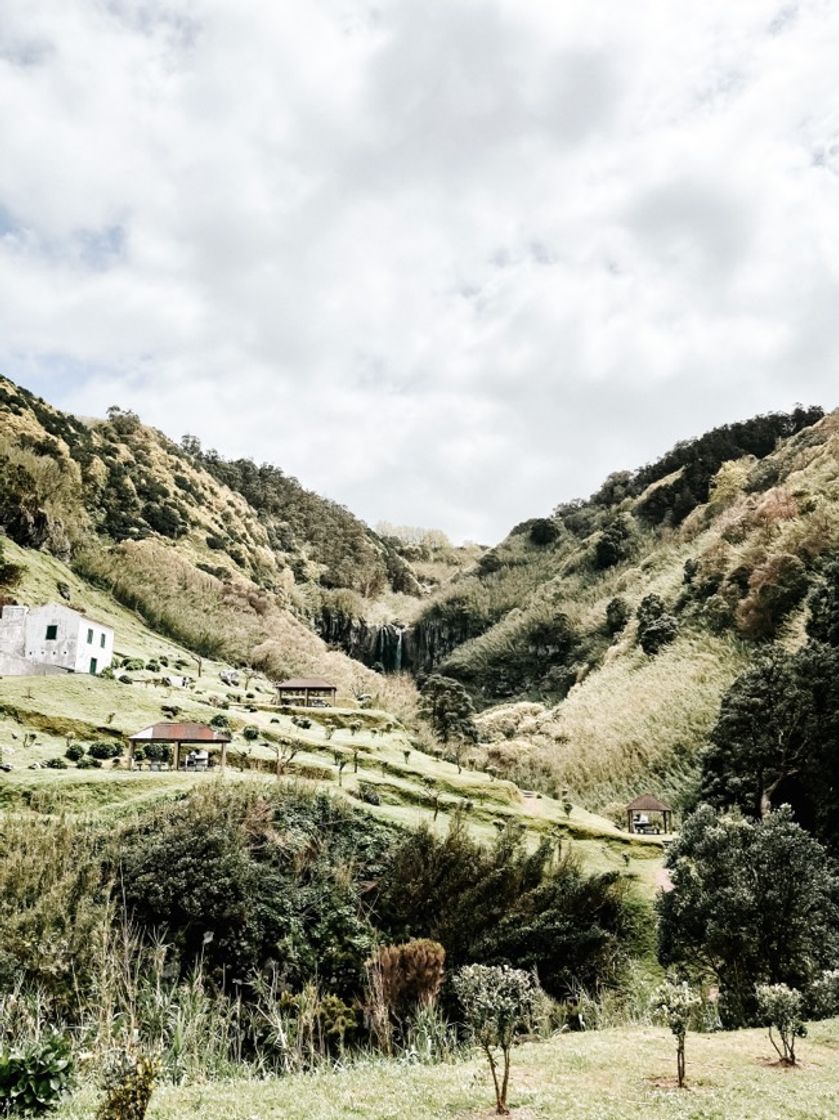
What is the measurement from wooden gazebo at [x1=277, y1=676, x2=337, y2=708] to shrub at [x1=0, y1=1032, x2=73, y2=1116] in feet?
136

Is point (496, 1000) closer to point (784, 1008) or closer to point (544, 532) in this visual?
point (784, 1008)

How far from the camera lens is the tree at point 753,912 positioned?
19.3 metres

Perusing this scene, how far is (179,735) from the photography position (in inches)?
1250

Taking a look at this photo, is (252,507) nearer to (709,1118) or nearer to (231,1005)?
(231,1005)

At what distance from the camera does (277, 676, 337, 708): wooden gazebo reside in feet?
171

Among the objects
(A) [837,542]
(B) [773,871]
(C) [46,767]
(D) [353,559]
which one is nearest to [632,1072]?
(B) [773,871]

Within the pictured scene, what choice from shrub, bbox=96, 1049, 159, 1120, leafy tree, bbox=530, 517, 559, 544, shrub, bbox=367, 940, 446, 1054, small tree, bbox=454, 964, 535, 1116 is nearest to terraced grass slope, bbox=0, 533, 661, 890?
shrub, bbox=367, 940, 446, 1054

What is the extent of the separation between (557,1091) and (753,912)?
10.3 metres

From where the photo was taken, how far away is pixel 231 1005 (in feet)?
65.9

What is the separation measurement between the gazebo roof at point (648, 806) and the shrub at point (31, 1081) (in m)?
30.5

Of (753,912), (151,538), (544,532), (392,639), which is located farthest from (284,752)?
(544,532)

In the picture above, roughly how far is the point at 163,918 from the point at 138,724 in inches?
627

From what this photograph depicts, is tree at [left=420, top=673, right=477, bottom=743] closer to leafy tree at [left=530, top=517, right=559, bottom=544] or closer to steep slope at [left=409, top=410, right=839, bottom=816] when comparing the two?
steep slope at [left=409, top=410, right=839, bottom=816]

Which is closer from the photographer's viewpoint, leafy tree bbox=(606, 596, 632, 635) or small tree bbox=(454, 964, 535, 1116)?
small tree bbox=(454, 964, 535, 1116)
